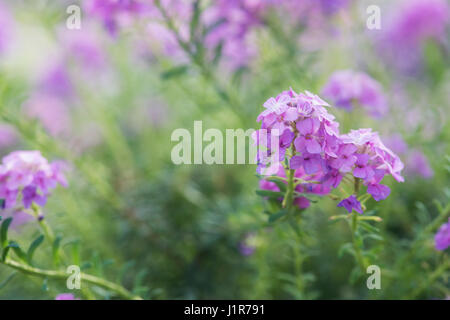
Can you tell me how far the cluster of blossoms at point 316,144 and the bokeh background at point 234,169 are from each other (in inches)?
10.8

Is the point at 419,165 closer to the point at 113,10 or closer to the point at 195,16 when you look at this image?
the point at 195,16

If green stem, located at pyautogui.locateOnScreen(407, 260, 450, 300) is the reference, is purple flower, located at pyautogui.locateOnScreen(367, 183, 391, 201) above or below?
above

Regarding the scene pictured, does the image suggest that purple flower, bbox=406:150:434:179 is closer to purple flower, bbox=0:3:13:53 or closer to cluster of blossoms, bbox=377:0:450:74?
cluster of blossoms, bbox=377:0:450:74

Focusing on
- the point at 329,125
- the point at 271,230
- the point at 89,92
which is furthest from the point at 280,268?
the point at 89,92

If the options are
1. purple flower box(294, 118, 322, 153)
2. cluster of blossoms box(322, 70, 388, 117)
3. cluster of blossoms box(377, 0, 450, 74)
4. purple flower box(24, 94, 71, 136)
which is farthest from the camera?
purple flower box(24, 94, 71, 136)

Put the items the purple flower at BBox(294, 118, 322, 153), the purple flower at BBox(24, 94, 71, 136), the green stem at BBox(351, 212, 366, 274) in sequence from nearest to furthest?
the purple flower at BBox(294, 118, 322, 153) → the green stem at BBox(351, 212, 366, 274) → the purple flower at BBox(24, 94, 71, 136)

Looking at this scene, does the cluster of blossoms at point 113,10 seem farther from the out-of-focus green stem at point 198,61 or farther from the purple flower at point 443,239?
the purple flower at point 443,239

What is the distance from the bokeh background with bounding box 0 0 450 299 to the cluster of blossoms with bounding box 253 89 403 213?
10.8 inches

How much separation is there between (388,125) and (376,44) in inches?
32.8

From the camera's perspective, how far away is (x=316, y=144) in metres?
0.78

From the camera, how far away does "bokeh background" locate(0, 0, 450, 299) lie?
135cm

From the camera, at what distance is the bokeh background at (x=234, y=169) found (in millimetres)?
1352

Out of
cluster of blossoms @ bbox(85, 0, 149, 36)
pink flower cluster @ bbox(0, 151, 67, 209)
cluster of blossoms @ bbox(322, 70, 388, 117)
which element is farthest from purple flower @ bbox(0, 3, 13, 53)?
cluster of blossoms @ bbox(322, 70, 388, 117)

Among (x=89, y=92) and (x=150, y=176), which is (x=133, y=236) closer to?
(x=150, y=176)
